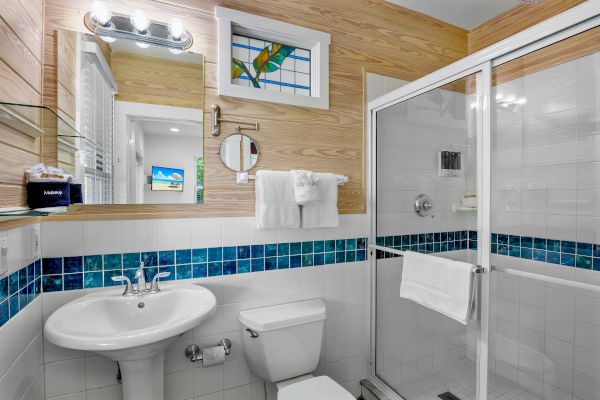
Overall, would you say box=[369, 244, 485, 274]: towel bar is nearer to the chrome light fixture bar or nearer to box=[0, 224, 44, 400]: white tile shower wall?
the chrome light fixture bar

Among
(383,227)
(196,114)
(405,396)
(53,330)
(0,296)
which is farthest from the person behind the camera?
(383,227)

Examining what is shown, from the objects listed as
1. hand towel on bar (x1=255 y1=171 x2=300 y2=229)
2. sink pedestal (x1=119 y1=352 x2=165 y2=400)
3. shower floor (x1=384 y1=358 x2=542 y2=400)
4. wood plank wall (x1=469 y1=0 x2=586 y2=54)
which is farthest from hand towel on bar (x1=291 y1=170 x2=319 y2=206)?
wood plank wall (x1=469 y1=0 x2=586 y2=54)

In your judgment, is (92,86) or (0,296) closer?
(0,296)

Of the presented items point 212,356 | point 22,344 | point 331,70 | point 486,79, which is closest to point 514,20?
point 486,79

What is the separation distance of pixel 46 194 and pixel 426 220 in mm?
1639

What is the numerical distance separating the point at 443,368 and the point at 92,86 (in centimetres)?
217

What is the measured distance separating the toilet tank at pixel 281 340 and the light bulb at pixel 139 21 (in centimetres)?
142

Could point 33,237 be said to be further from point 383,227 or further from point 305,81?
point 383,227

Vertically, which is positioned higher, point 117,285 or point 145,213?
point 145,213

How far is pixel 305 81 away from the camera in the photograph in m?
1.83

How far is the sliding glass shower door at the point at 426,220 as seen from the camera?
4.60 ft

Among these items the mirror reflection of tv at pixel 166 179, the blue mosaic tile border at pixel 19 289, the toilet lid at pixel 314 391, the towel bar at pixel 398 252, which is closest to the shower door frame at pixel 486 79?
the towel bar at pixel 398 252

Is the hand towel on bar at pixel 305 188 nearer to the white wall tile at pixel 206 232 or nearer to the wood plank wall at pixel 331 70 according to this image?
the wood plank wall at pixel 331 70

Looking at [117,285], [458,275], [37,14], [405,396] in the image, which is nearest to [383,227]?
[458,275]
